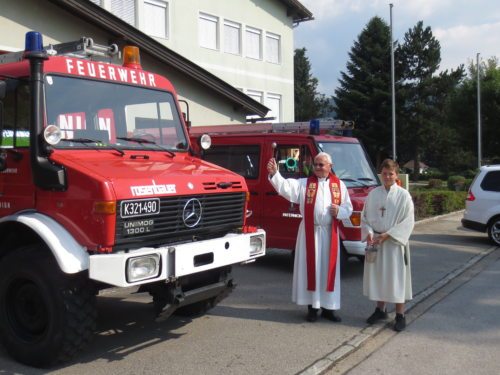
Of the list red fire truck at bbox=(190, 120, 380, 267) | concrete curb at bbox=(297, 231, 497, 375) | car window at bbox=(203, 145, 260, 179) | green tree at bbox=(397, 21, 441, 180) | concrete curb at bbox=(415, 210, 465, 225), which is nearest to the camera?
concrete curb at bbox=(297, 231, 497, 375)

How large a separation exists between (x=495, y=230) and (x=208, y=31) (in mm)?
13988

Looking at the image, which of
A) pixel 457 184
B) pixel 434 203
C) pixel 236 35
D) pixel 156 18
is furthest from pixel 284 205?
pixel 457 184

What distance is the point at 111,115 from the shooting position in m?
5.30

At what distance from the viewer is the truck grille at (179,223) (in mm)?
4395

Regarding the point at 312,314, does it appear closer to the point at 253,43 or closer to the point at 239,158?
the point at 239,158

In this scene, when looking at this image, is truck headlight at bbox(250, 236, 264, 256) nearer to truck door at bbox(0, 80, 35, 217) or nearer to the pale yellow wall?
truck door at bbox(0, 80, 35, 217)

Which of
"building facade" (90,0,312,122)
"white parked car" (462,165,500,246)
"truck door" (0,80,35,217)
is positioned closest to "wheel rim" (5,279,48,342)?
"truck door" (0,80,35,217)

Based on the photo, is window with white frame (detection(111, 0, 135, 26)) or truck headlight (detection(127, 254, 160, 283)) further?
window with white frame (detection(111, 0, 135, 26))

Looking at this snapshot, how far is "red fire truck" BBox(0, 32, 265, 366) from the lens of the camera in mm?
4285

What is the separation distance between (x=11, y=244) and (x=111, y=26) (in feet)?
32.1

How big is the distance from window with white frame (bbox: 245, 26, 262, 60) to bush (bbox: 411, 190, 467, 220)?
996 cm

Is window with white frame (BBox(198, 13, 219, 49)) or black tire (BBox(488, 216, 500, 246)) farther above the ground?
window with white frame (BBox(198, 13, 219, 49))

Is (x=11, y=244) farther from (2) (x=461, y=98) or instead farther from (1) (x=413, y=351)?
(2) (x=461, y=98)

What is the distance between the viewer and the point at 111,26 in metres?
13.4
